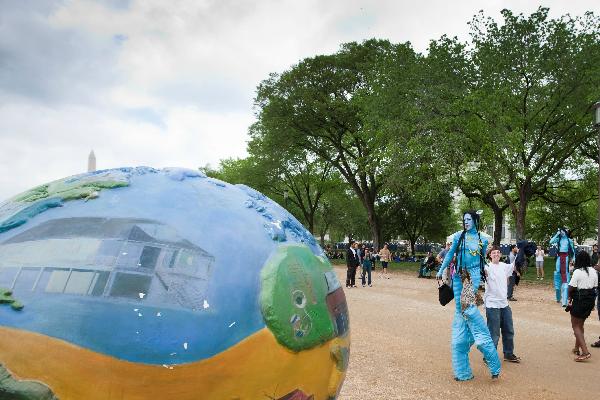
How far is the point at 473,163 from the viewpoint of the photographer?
23.0 metres

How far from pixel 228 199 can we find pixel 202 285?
68 cm

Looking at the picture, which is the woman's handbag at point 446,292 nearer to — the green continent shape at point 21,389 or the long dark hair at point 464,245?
the long dark hair at point 464,245

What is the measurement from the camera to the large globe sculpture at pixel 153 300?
2.39 m

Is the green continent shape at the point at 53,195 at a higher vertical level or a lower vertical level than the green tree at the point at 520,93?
lower

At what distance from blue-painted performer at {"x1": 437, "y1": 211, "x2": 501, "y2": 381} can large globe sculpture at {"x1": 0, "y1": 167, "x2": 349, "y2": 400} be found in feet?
13.7

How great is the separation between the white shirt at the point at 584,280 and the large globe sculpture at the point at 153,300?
21.0 ft

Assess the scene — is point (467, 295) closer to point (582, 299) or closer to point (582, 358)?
point (582, 299)

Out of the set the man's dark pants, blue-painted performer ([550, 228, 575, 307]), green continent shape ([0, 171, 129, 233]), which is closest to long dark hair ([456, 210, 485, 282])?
green continent shape ([0, 171, 129, 233])

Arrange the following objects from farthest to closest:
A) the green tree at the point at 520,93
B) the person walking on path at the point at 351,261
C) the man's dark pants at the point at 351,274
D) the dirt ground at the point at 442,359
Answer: the green tree at the point at 520,93 < the man's dark pants at the point at 351,274 < the person walking on path at the point at 351,261 < the dirt ground at the point at 442,359

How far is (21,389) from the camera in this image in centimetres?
236

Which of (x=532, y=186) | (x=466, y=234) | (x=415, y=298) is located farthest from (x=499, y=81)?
(x=466, y=234)

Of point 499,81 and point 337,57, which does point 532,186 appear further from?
point 337,57

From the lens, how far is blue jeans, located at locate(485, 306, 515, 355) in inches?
297

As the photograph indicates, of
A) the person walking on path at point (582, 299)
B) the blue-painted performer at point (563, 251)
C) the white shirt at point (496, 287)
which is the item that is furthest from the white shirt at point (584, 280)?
the blue-painted performer at point (563, 251)
